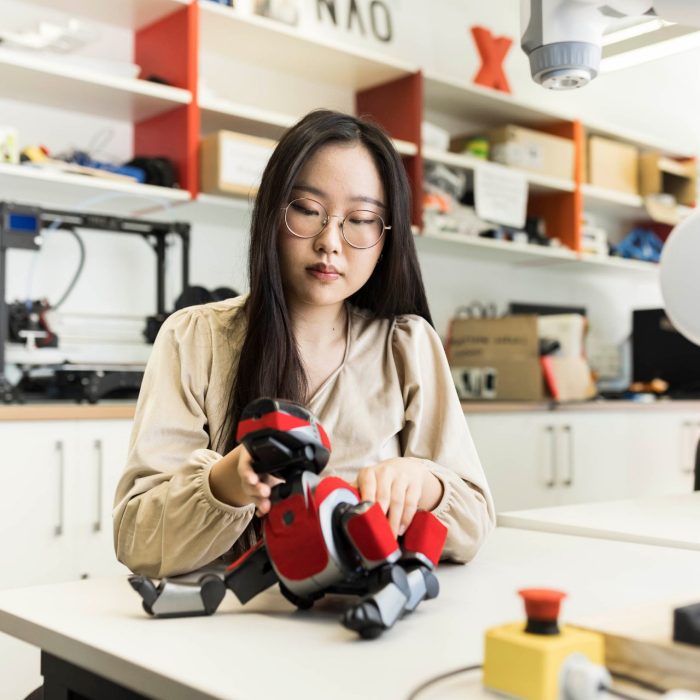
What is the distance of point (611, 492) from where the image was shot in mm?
3650

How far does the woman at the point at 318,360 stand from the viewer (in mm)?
999

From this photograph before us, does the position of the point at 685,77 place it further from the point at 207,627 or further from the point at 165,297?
the point at 207,627

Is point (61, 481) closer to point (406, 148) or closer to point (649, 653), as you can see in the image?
point (406, 148)

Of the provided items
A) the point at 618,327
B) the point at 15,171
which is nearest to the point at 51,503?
the point at 15,171

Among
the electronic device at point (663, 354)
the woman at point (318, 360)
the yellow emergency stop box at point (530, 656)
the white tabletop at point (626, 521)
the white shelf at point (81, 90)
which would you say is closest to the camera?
the yellow emergency stop box at point (530, 656)

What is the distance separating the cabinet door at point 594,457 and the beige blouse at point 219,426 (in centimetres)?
229

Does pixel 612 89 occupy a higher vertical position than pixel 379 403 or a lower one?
higher

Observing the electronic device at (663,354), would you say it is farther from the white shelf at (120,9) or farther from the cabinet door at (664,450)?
the white shelf at (120,9)

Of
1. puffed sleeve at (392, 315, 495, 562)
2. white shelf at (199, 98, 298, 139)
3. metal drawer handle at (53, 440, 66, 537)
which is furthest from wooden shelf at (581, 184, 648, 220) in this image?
puffed sleeve at (392, 315, 495, 562)

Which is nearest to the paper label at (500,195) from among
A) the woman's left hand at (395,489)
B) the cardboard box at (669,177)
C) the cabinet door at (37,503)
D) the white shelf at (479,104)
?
the white shelf at (479,104)

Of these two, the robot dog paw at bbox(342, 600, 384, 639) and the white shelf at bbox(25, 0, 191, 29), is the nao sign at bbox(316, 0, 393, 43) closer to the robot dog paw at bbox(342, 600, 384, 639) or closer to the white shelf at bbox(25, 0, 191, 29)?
the white shelf at bbox(25, 0, 191, 29)

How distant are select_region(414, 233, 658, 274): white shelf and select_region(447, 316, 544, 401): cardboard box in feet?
0.96

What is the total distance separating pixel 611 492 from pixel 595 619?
3171 millimetres

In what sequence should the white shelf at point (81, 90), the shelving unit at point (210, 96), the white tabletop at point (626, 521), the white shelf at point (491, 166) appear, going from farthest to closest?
the white shelf at point (491, 166) < the shelving unit at point (210, 96) < the white shelf at point (81, 90) < the white tabletop at point (626, 521)
